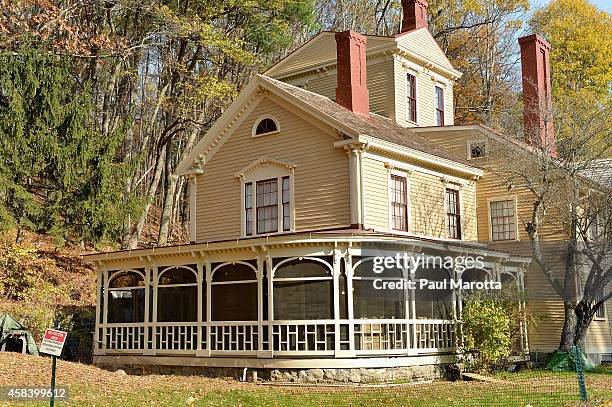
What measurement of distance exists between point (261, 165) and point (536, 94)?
11477 mm

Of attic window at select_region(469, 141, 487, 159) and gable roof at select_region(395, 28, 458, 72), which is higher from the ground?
gable roof at select_region(395, 28, 458, 72)

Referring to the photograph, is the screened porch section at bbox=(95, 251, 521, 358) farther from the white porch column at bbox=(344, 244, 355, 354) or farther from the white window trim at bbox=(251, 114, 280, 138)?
the white window trim at bbox=(251, 114, 280, 138)

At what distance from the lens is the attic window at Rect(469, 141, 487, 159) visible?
2634cm

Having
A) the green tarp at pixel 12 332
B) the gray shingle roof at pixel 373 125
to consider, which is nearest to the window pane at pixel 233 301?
the green tarp at pixel 12 332

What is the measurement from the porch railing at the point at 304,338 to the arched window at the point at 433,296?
15.0 inches

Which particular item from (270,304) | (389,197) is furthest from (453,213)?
(270,304)

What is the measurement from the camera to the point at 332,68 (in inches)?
1093

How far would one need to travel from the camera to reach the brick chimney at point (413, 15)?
95.8 ft

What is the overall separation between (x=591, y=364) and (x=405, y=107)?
422 inches

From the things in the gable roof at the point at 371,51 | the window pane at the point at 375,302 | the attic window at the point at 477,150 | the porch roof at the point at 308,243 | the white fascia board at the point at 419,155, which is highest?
the gable roof at the point at 371,51

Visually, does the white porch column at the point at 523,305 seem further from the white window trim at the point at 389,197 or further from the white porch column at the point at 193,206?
the white porch column at the point at 193,206

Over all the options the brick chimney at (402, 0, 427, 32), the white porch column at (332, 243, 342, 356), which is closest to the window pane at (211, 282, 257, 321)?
the white porch column at (332, 243, 342, 356)

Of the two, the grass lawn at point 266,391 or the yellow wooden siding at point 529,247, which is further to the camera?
the yellow wooden siding at point 529,247

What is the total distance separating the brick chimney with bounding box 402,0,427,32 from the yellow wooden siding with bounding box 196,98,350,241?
8.78 m
